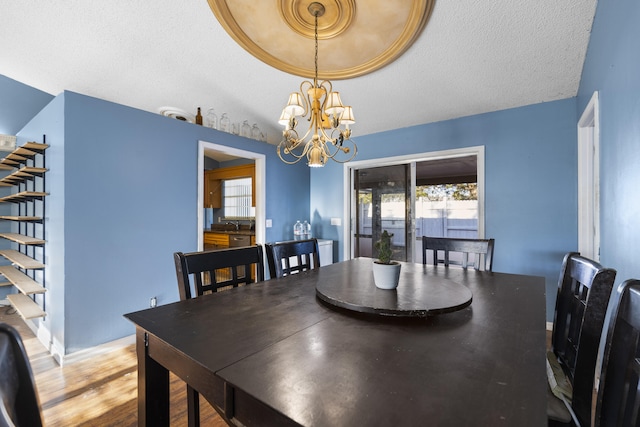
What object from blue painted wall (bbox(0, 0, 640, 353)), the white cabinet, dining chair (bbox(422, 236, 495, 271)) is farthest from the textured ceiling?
the white cabinet

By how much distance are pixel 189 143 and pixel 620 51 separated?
3.46 m

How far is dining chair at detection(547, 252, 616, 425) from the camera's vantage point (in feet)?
2.88

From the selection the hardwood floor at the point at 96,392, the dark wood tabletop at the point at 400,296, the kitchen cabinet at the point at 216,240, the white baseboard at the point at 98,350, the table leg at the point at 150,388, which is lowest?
the hardwood floor at the point at 96,392

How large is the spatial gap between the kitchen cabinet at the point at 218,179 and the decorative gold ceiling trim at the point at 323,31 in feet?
7.54

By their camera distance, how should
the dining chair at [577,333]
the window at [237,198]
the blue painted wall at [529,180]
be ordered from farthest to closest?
the window at [237,198] → the blue painted wall at [529,180] → the dining chair at [577,333]

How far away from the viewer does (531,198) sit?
2947 mm

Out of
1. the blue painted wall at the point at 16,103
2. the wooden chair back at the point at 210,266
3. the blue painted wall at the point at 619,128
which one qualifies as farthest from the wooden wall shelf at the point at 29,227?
the blue painted wall at the point at 619,128

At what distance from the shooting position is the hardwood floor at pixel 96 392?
5.61ft

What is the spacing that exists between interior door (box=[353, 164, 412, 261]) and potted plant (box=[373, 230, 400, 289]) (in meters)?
2.69

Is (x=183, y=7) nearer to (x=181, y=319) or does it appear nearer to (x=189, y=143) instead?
(x=189, y=143)

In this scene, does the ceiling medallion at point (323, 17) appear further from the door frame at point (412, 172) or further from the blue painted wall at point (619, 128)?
the door frame at point (412, 172)

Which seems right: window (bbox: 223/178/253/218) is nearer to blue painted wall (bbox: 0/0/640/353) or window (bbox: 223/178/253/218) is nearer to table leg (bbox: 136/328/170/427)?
blue painted wall (bbox: 0/0/640/353)

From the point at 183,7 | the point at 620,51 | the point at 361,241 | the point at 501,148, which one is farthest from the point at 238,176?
the point at 620,51

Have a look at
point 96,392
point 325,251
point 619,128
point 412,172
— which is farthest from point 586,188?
point 96,392
